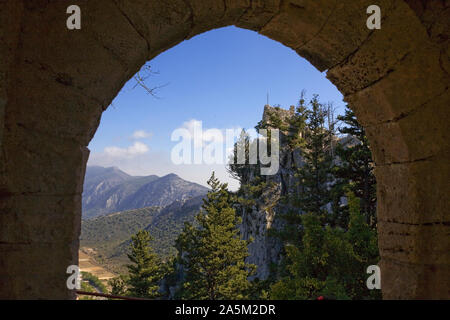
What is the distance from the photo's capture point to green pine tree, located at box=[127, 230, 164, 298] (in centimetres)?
2192

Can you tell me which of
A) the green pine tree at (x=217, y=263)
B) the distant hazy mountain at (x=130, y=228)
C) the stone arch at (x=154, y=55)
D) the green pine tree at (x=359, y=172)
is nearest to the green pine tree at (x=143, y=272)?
the green pine tree at (x=217, y=263)

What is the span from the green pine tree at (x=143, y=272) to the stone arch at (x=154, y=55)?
74.9ft

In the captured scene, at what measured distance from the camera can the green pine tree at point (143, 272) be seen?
71.9ft

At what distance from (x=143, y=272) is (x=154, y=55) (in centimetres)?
2383

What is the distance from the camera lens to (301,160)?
26.8 metres

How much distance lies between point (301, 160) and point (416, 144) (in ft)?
83.2

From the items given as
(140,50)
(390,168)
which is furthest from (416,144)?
(140,50)

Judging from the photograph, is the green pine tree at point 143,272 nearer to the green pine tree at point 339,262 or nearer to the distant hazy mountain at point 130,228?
the green pine tree at point 339,262

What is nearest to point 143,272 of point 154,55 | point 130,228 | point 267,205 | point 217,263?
point 217,263

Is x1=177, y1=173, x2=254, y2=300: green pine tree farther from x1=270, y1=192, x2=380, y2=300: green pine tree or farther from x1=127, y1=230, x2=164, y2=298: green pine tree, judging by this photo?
x1=270, y1=192, x2=380, y2=300: green pine tree

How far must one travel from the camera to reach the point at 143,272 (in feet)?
73.3

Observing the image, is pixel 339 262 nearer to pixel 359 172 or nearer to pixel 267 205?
pixel 359 172

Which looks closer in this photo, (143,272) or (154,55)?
(154,55)
